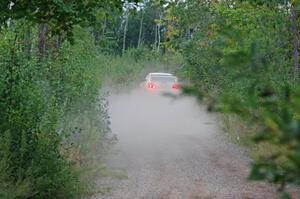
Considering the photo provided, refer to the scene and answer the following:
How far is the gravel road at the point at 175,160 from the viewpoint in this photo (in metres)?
10.3

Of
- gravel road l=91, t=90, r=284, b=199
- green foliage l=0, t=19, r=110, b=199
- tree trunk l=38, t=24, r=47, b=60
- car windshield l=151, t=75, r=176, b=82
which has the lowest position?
gravel road l=91, t=90, r=284, b=199

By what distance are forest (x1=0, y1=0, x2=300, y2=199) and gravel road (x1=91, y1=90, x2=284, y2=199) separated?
664 mm

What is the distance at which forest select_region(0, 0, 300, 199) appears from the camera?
153cm

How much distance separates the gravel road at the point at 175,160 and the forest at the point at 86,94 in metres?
0.66

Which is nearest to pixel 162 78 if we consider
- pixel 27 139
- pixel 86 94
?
pixel 86 94

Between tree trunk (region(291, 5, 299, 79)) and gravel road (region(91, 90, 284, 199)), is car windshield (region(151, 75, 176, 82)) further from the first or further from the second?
tree trunk (region(291, 5, 299, 79))

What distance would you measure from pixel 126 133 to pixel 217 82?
4.92 meters

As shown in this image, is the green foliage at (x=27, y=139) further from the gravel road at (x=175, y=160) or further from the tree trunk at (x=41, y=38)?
the tree trunk at (x=41, y=38)

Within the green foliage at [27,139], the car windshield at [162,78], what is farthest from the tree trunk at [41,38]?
the car windshield at [162,78]

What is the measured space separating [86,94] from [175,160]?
2.45 metres

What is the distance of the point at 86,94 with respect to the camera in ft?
43.4

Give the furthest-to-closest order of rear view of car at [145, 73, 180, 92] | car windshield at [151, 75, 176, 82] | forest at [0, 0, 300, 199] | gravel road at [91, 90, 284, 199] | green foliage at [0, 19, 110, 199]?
1. car windshield at [151, 75, 176, 82]
2. rear view of car at [145, 73, 180, 92]
3. gravel road at [91, 90, 284, 199]
4. green foliage at [0, 19, 110, 199]
5. forest at [0, 0, 300, 199]

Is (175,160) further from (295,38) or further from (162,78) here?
(162,78)

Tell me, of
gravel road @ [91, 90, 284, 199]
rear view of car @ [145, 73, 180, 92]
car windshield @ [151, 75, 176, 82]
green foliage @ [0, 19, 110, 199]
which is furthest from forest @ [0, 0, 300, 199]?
car windshield @ [151, 75, 176, 82]
